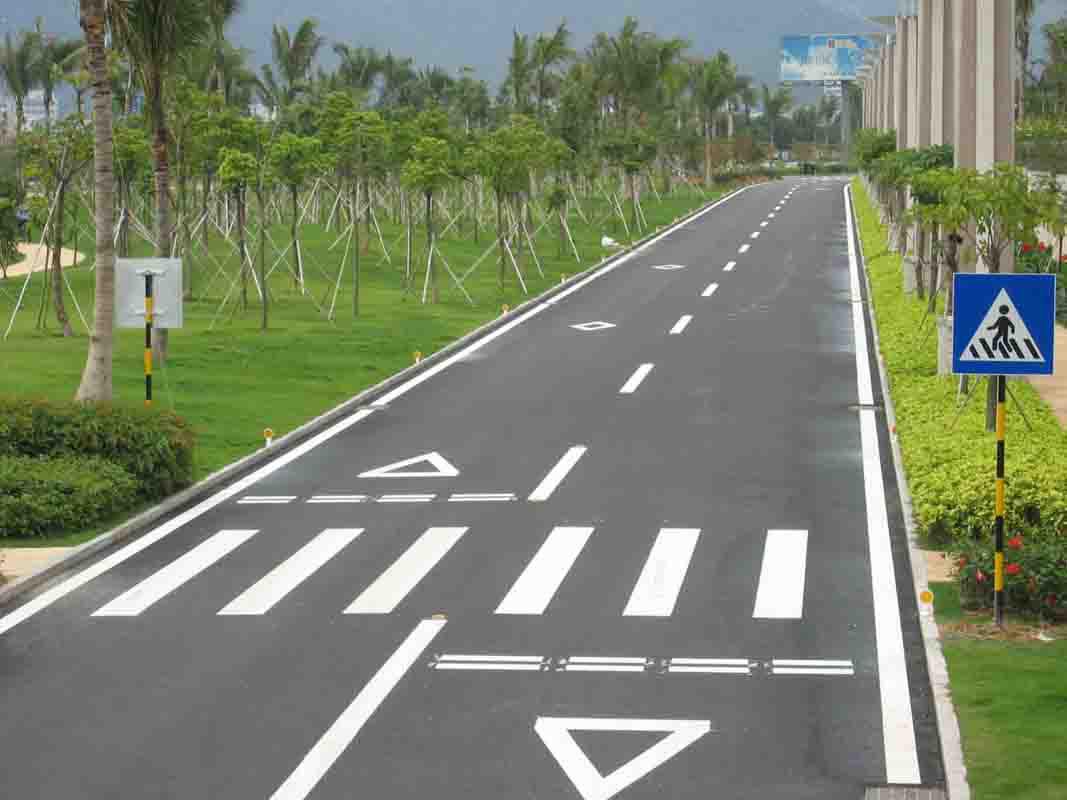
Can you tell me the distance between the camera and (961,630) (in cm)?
1238

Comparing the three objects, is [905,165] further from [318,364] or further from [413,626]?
[413,626]

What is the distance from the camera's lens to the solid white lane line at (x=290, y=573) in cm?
1362

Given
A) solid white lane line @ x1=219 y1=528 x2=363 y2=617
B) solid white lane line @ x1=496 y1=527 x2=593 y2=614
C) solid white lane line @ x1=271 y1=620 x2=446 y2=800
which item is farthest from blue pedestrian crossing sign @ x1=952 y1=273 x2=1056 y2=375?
solid white lane line @ x1=219 y1=528 x2=363 y2=617

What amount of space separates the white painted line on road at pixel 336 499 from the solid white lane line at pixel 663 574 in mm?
3711

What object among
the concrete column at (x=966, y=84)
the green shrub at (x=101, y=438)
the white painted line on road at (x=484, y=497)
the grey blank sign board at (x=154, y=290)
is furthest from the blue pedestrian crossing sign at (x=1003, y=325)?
the concrete column at (x=966, y=84)

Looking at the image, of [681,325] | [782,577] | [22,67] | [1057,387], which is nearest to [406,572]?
[782,577]

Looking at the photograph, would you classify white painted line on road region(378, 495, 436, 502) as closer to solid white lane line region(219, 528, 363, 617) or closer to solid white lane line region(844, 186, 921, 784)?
solid white lane line region(219, 528, 363, 617)

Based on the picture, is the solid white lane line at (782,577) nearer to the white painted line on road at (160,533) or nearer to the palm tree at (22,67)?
the white painted line on road at (160,533)

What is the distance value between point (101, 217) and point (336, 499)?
6306 mm

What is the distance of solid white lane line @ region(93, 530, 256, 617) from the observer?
45.0 feet

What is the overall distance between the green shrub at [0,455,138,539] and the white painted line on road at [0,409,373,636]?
61 cm

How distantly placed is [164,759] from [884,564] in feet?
23.8

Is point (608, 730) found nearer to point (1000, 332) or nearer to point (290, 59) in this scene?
point (1000, 332)

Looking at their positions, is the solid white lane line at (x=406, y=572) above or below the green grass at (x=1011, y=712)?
above
